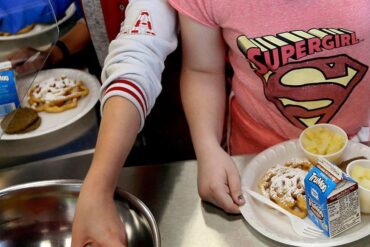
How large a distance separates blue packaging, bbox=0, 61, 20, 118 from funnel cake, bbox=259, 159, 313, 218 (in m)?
0.49

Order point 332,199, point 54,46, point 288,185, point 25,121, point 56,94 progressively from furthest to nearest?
point 56,94 → point 25,121 → point 54,46 → point 288,185 → point 332,199

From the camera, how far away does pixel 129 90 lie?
907 mm

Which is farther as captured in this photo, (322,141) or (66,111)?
(66,111)

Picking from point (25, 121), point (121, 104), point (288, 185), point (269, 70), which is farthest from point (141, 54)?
point (25, 121)

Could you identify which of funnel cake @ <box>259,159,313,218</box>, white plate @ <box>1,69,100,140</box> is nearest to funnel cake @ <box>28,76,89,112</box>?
white plate @ <box>1,69,100,140</box>

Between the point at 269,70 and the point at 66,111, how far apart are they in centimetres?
67

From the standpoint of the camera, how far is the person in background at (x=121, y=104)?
0.82 meters

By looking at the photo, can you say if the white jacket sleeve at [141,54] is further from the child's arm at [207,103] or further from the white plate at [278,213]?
the white plate at [278,213]

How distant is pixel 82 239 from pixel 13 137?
1.93 feet

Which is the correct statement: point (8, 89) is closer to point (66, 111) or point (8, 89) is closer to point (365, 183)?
point (66, 111)

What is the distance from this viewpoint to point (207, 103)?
1.05 meters

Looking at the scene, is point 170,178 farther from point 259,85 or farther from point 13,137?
point 13,137

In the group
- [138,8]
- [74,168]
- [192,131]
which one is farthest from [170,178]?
[138,8]

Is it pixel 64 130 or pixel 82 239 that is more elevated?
pixel 82 239
